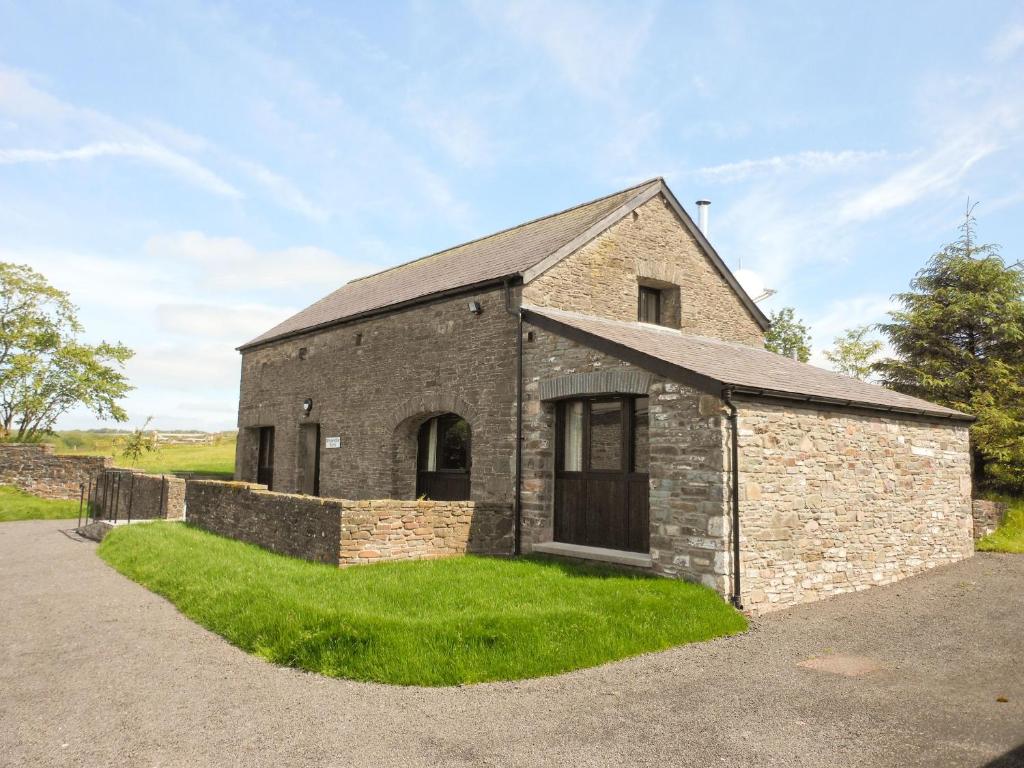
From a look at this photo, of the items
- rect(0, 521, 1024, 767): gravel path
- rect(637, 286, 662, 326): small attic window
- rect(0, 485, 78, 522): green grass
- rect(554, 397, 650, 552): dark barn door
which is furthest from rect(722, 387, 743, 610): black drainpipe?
rect(0, 485, 78, 522): green grass

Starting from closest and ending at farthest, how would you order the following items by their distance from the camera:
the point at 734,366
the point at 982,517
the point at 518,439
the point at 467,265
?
the point at 734,366
the point at 518,439
the point at 982,517
the point at 467,265

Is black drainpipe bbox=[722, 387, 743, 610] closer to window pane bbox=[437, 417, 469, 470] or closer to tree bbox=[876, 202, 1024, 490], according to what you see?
window pane bbox=[437, 417, 469, 470]

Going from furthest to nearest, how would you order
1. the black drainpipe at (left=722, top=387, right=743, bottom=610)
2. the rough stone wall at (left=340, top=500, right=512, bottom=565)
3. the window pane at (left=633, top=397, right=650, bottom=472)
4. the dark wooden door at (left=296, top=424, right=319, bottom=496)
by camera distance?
the dark wooden door at (left=296, top=424, right=319, bottom=496) < the window pane at (left=633, top=397, right=650, bottom=472) < the rough stone wall at (left=340, top=500, right=512, bottom=565) < the black drainpipe at (left=722, top=387, right=743, bottom=610)

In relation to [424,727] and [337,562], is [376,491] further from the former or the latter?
[424,727]

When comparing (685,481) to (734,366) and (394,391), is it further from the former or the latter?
(394,391)

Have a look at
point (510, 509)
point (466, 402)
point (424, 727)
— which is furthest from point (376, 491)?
point (424, 727)

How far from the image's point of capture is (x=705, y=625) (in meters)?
7.80

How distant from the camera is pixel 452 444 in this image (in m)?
14.6

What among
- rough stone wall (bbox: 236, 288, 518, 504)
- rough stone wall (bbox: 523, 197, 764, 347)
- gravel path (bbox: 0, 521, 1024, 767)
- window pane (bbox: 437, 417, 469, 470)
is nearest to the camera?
gravel path (bbox: 0, 521, 1024, 767)

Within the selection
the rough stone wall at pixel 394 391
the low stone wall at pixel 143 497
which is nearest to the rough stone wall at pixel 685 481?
the rough stone wall at pixel 394 391

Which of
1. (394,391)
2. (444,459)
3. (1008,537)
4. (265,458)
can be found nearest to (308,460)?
(265,458)

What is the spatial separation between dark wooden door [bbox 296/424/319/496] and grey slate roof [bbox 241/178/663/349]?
2.75 m

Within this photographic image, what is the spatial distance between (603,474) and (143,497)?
568 inches

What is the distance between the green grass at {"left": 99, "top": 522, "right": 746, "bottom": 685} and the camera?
645 cm
